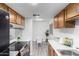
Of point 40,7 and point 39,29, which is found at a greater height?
point 40,7

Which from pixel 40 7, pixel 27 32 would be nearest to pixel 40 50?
pixel 27 32

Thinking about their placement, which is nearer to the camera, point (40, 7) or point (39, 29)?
point (40, 7)

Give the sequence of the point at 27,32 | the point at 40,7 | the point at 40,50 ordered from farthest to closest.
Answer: the point at 27,32, the point at 40,50, the point at 40,7

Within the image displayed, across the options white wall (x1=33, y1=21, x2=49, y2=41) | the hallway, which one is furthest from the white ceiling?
the hallway

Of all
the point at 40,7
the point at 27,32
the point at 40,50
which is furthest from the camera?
the point at 27,32

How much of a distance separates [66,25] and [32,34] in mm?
1217

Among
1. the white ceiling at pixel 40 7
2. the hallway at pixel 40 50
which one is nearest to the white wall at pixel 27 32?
the hallway at pixel 40 50

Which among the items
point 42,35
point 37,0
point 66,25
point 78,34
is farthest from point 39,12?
point 37,0

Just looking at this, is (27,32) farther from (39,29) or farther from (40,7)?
(40,7)

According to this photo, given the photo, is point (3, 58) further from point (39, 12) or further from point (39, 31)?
point (39, 31)

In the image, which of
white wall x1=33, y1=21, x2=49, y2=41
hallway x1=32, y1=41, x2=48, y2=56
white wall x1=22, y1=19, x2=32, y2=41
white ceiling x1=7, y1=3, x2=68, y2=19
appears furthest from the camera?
white wall x1=22, y1=19, x2=32, y2=41

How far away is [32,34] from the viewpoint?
2.84 metres

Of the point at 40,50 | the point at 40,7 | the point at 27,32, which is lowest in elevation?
the point at 40,50

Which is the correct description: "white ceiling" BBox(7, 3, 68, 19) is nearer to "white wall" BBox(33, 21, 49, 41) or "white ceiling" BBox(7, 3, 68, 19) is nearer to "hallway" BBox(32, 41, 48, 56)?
"white wall" BBox(33, 21, 49, 41)
